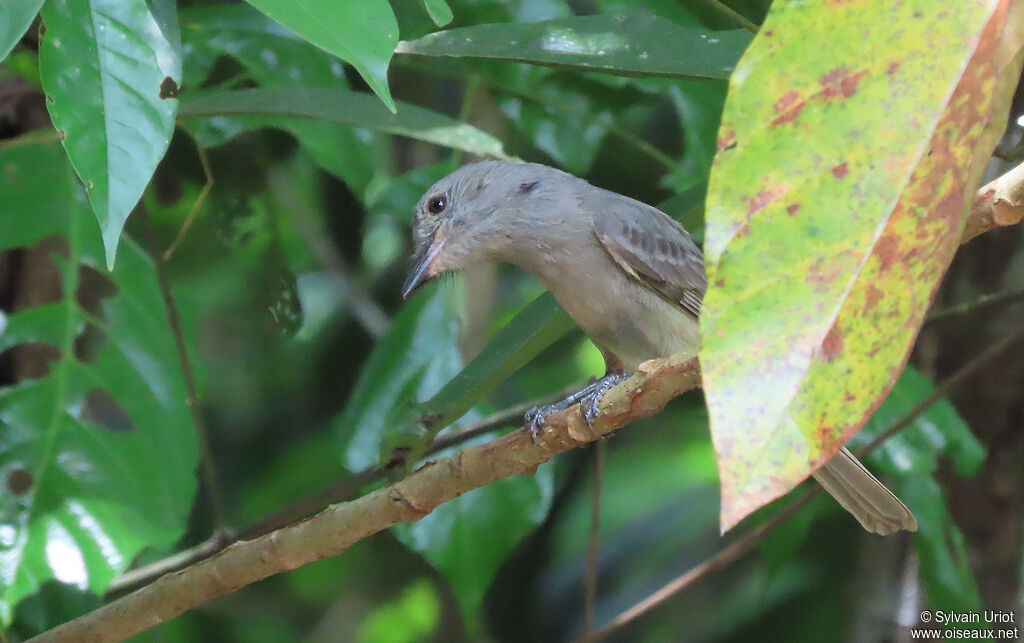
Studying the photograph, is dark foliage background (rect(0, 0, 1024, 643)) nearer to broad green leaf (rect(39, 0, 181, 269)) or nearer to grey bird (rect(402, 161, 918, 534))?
grey bird (rect(402, 161, 918, 534))

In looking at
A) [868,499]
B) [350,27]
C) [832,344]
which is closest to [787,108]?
[832,344]

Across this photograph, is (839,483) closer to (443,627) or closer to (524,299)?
(524,299)

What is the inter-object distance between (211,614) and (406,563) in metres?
0.73

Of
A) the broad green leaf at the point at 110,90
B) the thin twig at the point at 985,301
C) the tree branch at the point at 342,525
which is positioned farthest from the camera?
the thin twig at the point at 985,301

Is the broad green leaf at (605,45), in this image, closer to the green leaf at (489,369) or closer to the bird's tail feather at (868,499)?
the green leaf at (489,369)

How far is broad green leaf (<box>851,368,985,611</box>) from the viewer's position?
2965 mm

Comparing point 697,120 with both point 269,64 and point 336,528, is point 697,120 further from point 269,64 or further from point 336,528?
point 336,528

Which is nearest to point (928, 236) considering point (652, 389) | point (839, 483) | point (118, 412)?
point (652, 389)

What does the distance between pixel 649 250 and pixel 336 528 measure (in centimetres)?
108

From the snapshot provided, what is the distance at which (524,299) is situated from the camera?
162 inches

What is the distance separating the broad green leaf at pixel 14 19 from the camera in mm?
1394

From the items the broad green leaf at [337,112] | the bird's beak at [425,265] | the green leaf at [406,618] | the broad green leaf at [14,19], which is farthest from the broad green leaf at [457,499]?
the broad green leaf at [14,19]

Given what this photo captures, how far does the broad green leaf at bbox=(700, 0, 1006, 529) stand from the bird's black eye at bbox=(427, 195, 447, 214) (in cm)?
201

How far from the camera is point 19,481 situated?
256 cm
